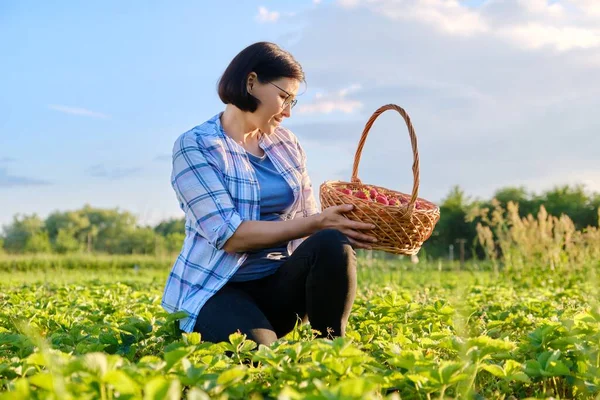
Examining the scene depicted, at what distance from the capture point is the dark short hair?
3018 mm

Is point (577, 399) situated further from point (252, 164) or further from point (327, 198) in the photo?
point (252, 164)

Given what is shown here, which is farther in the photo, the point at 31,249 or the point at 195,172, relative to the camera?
the point at 31,249

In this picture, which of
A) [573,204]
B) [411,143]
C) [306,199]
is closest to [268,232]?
[306,199]

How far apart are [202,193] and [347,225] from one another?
0.69 metres

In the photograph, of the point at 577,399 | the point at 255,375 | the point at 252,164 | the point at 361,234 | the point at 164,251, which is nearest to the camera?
the point at 255,375

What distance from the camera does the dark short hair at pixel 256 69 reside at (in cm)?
302

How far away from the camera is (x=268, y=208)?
10.2 ft

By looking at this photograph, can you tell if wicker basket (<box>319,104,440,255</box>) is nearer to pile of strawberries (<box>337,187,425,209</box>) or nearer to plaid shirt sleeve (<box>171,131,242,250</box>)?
pile of strawberries (<box>337,187,425,209</box>)

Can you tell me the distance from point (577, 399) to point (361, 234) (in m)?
1.01

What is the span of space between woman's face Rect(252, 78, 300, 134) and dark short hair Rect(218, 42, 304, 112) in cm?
2

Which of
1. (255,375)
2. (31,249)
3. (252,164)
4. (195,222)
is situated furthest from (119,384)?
(31,249)

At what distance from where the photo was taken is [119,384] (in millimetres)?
1347

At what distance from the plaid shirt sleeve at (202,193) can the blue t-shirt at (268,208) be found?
21 centimetres

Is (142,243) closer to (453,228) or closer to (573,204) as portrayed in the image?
(453,228)
